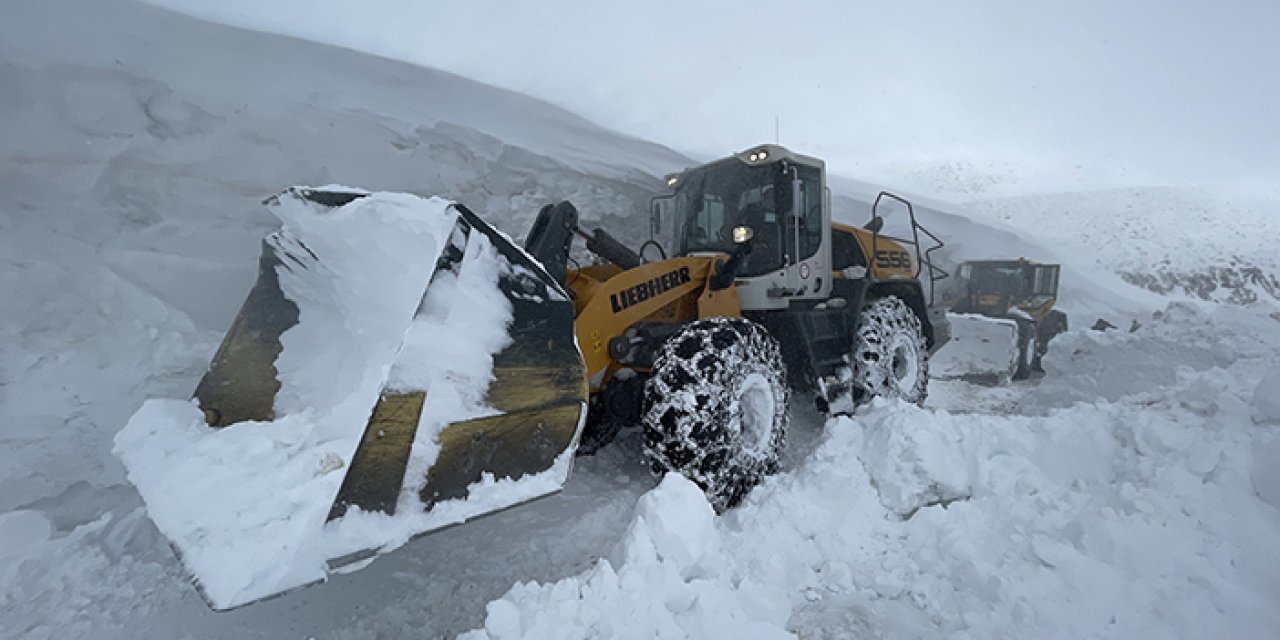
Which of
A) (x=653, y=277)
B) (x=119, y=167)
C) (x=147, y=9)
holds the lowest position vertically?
(x=653, y=277)

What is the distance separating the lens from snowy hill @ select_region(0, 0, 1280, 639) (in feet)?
7.00

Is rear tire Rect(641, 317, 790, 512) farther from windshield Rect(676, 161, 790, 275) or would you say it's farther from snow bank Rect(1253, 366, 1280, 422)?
snow bank Rect(1253, 366, 1280, 422)

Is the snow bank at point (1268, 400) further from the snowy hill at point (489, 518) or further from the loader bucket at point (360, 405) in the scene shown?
the loader bucket at point (360, 405)

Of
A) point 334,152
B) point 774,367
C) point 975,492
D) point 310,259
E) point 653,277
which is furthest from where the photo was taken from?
point 334,152

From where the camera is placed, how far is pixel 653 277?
378 cm

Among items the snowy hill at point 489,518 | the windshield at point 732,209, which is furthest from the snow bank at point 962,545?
the windshield at point 732,209

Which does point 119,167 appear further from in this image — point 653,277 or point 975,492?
point 975,492

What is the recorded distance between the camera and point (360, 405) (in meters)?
2.32

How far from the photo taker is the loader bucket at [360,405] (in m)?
1.79

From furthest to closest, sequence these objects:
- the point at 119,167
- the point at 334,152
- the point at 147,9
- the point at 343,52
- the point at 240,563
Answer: the point at 343,52 < the point at 334,152 < the point at 147,9 < the point at 119,167 < the point at 240,563

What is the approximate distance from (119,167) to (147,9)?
214 cm

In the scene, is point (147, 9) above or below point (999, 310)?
above

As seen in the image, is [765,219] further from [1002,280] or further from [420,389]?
[1002,280]

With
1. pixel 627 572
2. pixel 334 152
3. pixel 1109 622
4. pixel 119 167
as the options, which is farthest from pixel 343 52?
pixel 1109 622
